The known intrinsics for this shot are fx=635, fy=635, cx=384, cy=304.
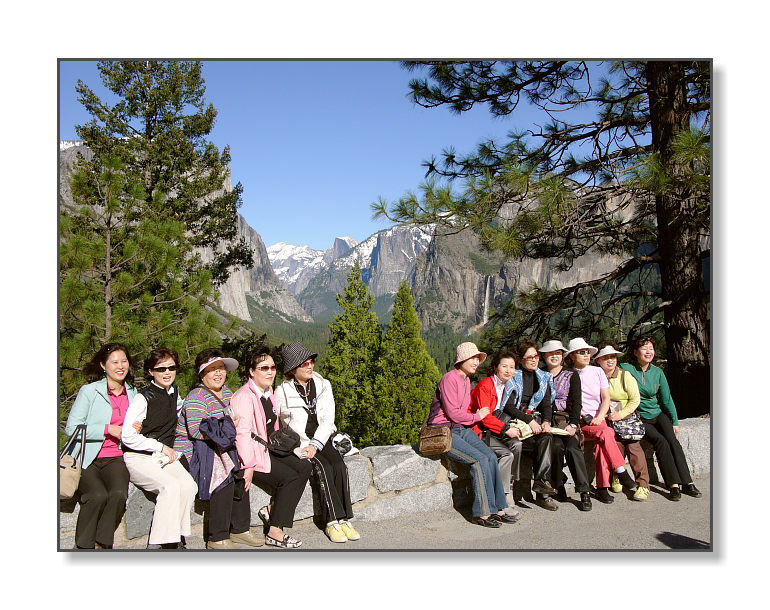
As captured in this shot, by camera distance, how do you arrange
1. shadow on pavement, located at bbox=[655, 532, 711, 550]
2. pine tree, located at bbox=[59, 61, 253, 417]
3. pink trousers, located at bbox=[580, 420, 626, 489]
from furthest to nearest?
pine tree, located at bbox=[59, 61, 253, 417]
pink trousers, located at bbox=[580, 420, 626, 489]
shadow on pavement, located at bbox=[655, 532, 711, 550]

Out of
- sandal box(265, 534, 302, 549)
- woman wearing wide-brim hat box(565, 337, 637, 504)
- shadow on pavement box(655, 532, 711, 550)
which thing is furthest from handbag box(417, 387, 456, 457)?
shadow on pavement box(655, 532, 711, 550)

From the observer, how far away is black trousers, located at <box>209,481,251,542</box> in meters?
3.30

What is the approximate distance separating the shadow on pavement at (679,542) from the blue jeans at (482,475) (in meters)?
0.91

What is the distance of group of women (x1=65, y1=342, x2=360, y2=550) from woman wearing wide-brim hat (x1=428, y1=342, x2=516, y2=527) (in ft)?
2.39

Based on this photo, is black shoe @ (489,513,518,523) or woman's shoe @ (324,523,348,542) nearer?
woman's shoe @ (324,523,348,542)

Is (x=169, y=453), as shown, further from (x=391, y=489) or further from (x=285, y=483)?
(x=391, y=489)

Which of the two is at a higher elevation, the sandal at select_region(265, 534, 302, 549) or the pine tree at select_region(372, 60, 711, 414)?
the pine tree at select_region(372, 60, 711, 414)

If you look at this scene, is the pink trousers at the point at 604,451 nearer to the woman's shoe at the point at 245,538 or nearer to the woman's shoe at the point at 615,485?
the woman's shoe at the point at 615,485

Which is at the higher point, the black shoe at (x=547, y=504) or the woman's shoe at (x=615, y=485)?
the woman's shoe at (x=615, y=485)

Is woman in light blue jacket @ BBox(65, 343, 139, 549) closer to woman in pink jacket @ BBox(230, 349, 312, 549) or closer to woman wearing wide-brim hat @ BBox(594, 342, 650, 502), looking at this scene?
woman in pink jacket @ BBox(230, 349, 312, 549)

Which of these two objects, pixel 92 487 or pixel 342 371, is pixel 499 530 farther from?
pixel 342 371

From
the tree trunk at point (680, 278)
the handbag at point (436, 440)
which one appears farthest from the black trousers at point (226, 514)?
the tree trunk at point (680, 278)

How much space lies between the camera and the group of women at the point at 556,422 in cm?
386

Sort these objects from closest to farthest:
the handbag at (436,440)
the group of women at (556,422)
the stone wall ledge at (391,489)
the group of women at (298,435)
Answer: the group of women at (298,435), the stone wall ledge at (391,489), the handbag at (436,440), the group of women at (556,422)
